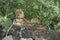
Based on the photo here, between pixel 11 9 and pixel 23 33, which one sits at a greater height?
pixel 11 9

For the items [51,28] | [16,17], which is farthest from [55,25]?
[16,17]

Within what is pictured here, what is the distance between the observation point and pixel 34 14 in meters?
4.10

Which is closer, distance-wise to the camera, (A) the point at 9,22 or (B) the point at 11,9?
(A) the point at 9,22

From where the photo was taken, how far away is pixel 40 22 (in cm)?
402

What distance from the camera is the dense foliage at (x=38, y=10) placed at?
3.98 meters

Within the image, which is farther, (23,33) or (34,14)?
(34,14)

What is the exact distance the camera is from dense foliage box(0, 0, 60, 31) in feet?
13.1

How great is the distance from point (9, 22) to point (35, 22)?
0.49m

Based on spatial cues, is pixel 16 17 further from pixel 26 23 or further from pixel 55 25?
pixel 55 25

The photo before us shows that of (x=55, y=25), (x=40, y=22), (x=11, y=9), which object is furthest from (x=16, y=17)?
(x=55, y=25)

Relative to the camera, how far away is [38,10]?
13.5ft

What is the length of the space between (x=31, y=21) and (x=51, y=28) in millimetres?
376

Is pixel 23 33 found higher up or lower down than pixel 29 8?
lower down

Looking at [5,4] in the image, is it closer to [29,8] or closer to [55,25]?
[29,8]
